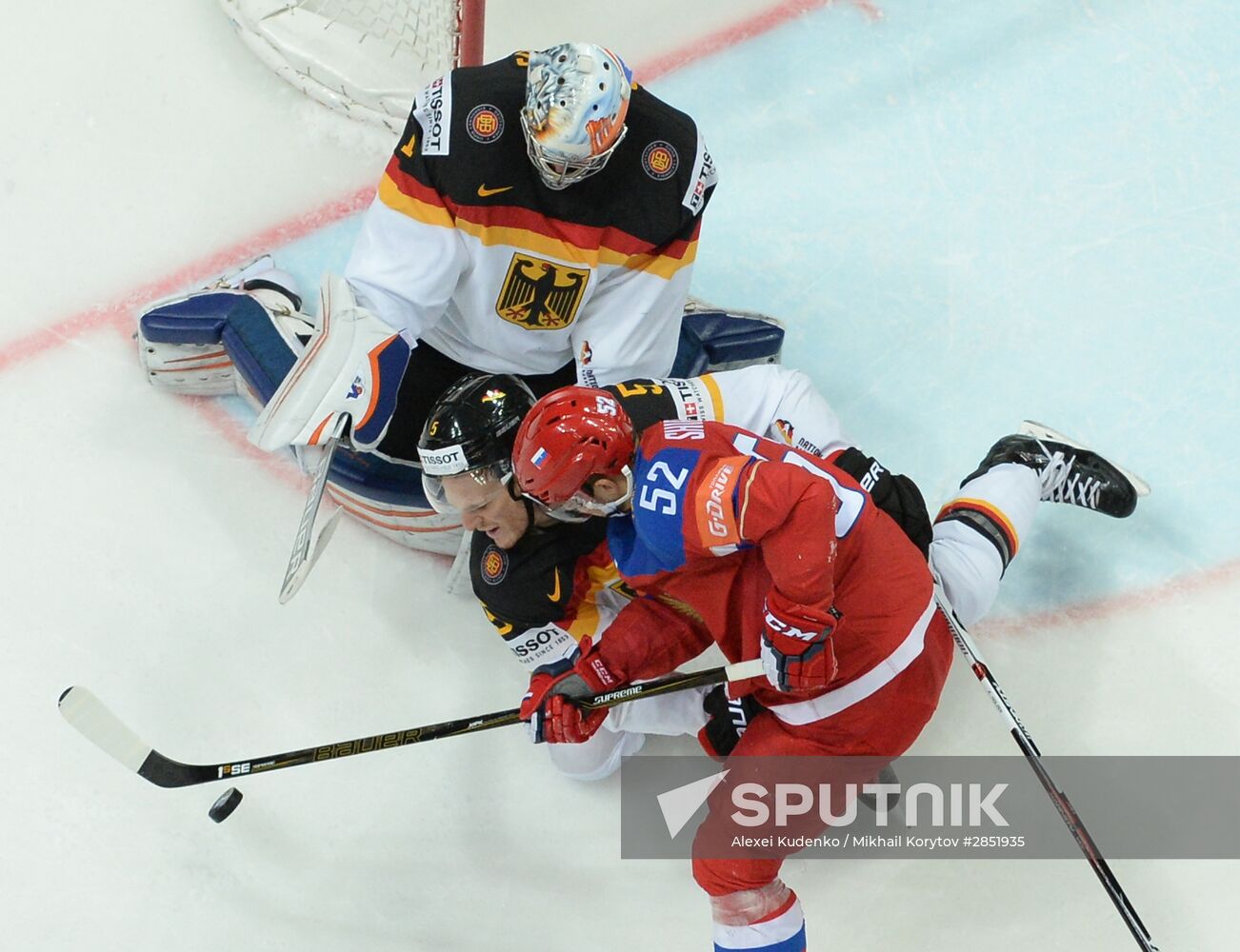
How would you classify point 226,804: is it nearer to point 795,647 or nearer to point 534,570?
point 534,570

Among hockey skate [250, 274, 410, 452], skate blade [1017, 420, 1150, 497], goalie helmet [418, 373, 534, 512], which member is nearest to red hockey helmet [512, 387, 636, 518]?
goalie helmet [418, 373, 534, 512]

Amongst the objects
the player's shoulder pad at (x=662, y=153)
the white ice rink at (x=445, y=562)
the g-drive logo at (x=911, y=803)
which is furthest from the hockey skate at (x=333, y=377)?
the g-drive logo at (x=911, y=803)

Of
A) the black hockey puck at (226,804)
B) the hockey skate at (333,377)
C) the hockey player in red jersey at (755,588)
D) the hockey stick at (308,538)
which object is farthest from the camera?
the black hockey puck at (226,804)

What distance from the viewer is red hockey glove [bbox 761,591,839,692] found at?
227 centimetres

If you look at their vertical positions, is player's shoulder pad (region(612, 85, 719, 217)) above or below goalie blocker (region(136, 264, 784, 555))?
above

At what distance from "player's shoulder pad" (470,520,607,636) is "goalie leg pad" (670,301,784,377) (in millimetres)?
737

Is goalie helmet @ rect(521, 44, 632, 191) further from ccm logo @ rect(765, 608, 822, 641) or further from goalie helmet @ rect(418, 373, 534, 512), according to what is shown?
ccm logo @ rect(765, 608, 822, 641)

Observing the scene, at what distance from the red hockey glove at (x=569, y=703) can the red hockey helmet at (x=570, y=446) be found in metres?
0.53

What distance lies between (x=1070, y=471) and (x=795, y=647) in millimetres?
1260

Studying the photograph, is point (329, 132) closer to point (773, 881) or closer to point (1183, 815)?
point (773, 881)

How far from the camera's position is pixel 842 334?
366 cm

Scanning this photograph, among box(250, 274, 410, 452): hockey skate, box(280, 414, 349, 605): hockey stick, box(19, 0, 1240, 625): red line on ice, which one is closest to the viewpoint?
box(250, 274, 410, 452): hockey skate

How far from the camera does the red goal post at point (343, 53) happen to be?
3744 millimetres

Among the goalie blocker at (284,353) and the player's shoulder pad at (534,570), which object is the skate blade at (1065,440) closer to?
the goalie blocker at (284,353)
